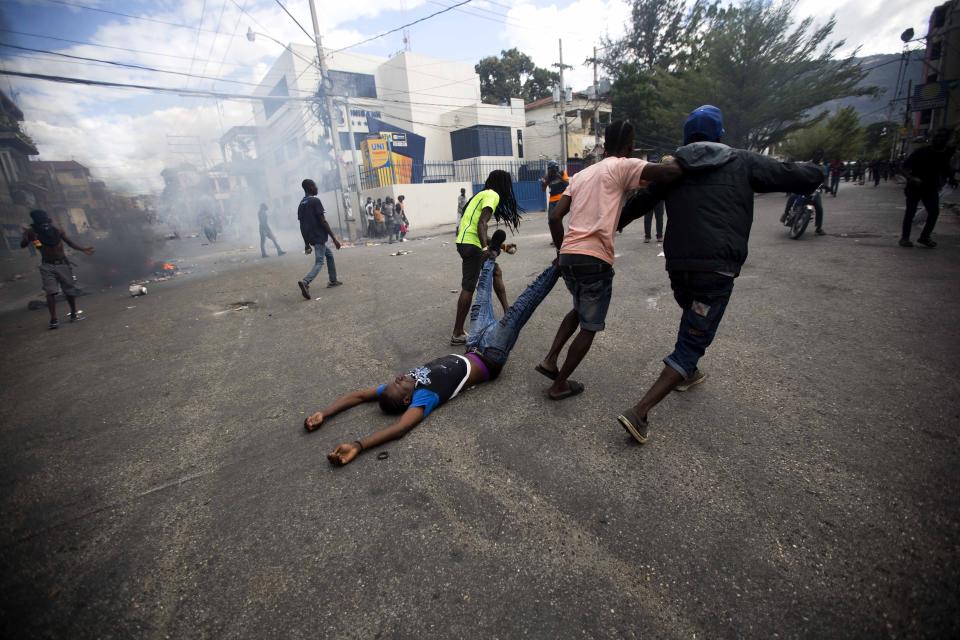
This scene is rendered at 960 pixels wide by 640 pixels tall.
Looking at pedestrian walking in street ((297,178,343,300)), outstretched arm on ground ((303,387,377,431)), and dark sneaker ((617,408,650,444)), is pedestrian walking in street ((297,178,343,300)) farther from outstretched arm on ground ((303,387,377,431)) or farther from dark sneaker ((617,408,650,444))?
dark sneaker ((617,408,650,444))

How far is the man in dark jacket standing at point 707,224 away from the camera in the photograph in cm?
221

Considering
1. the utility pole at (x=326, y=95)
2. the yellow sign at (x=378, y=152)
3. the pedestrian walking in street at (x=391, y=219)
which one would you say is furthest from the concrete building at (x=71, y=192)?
the pedestrian walking in street at (x=391, y=219)

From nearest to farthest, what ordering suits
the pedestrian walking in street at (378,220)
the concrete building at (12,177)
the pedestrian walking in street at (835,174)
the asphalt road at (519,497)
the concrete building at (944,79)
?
the asphalt road at (519,497) → the pedestrian walking in street at (835,174) → the pedestrian walking in street at (378,220) → the concrete building at (12,177) → the concrete building at (944,79)

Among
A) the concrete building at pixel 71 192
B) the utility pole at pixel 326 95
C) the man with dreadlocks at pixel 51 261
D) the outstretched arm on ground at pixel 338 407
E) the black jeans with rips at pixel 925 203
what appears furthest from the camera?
the concrete building at pixel 71 192

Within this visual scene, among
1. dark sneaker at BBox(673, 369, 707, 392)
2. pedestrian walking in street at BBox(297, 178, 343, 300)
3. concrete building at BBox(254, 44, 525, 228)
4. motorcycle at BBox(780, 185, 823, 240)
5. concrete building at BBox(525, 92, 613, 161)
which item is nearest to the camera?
dark sneaker at BBox(673, 369, 707, 392)

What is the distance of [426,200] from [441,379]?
63.8 feet

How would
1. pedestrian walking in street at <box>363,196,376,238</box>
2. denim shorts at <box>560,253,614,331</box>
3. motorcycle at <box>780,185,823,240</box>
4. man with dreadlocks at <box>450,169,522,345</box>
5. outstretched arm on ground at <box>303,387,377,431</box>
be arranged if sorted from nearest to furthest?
1. denim shorts at <box>560,253,614,331</box>
2. outstretched arm on ground at <box>303,387,377,431</box>
3. man with dreadlocks at <box>450,169,522,345</box>
4. motorcycle at <box>780,185,823,240</box>
5. pedestrian walking in street at <box>363,196,376,238</box>

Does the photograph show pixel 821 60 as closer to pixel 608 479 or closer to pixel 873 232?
pixel 873 232

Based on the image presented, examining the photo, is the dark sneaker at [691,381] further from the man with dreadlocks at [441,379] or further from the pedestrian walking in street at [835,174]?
the pedestrian walking in street at [835,174]

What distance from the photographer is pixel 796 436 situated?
7.86ft

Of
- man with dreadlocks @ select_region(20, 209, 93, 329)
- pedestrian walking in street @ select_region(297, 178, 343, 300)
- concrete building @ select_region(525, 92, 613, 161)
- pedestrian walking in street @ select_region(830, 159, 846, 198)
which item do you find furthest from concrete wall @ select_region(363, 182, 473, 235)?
pedestrian walking in street @ select_region(830, 159, 846, 198)

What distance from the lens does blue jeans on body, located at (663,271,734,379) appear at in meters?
2.27

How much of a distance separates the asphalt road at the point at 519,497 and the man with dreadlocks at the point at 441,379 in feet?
0.34

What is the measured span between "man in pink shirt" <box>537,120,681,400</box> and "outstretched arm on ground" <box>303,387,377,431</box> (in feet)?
4.80
